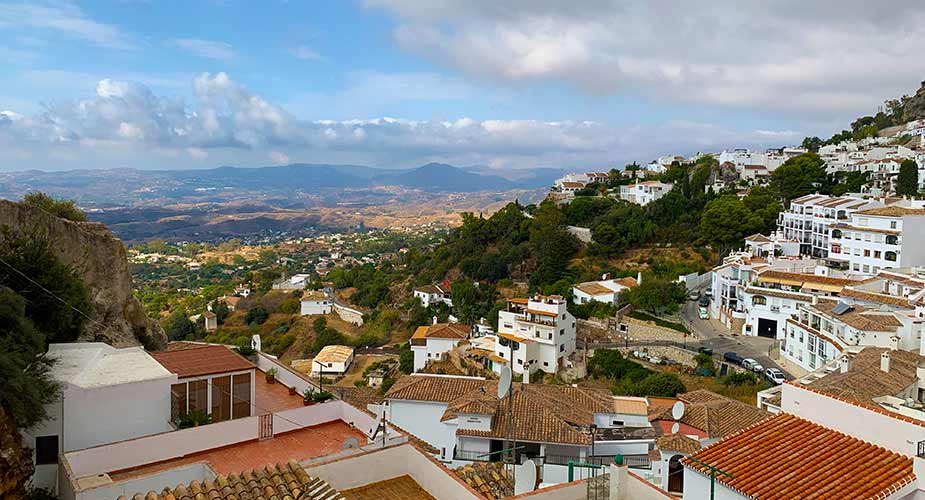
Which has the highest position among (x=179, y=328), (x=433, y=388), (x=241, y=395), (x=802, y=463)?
(x=802, y=463)

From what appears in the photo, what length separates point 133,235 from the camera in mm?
94188

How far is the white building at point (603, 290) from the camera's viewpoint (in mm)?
29750

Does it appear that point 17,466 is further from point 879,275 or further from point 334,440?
point 879,275

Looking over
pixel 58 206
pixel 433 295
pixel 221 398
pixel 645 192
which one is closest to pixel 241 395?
pixel 221 398

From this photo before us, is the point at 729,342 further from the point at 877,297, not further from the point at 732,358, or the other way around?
the point at 877,297

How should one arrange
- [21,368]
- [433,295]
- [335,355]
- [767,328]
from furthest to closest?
[433,295], [335,355], [767,328], [21,368]

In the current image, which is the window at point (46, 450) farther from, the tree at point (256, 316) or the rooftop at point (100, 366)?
the tree at point (256, 316)

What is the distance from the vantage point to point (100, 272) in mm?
12531

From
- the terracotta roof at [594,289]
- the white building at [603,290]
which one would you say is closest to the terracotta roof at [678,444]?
the white building at [603,290]

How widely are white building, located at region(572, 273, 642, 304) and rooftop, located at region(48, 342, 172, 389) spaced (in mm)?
23825

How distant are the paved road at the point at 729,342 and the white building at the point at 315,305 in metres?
25.9

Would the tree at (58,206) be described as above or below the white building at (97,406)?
above

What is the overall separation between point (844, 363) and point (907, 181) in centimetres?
2339

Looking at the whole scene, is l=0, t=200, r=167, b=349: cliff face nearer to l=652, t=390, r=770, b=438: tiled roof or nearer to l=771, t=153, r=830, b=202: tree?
l=652, t=390, r=770, b=438: tiled roof
